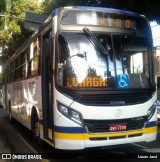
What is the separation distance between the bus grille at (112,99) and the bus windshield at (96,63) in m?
0.21

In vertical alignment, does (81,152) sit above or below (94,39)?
below

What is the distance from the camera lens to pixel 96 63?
725cm

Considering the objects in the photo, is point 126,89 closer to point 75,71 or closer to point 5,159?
point 75,71

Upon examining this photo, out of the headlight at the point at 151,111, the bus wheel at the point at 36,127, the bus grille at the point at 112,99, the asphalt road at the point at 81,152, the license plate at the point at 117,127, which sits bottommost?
the asphalt road at the point at 81,152

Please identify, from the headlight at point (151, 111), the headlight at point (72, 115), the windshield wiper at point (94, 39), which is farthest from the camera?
the headlight at point (151, 111)

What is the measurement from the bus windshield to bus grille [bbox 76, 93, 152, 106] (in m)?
0.21

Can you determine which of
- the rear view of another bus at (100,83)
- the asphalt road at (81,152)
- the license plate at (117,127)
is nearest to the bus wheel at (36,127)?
the asphalt road at (81,152)

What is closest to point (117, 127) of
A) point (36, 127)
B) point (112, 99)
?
point (112, 99)

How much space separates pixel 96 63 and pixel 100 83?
1.44 ft

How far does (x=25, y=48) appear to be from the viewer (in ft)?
37.9

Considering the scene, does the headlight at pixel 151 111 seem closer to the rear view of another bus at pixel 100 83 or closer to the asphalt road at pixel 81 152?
the rear view of another bus at pixel 100 83

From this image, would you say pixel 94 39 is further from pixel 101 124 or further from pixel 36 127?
pixel 36 127

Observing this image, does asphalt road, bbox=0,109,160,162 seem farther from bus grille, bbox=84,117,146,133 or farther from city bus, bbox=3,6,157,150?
city bus, bbox=3,6,157,150

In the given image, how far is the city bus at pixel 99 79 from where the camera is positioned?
699 centimetres
